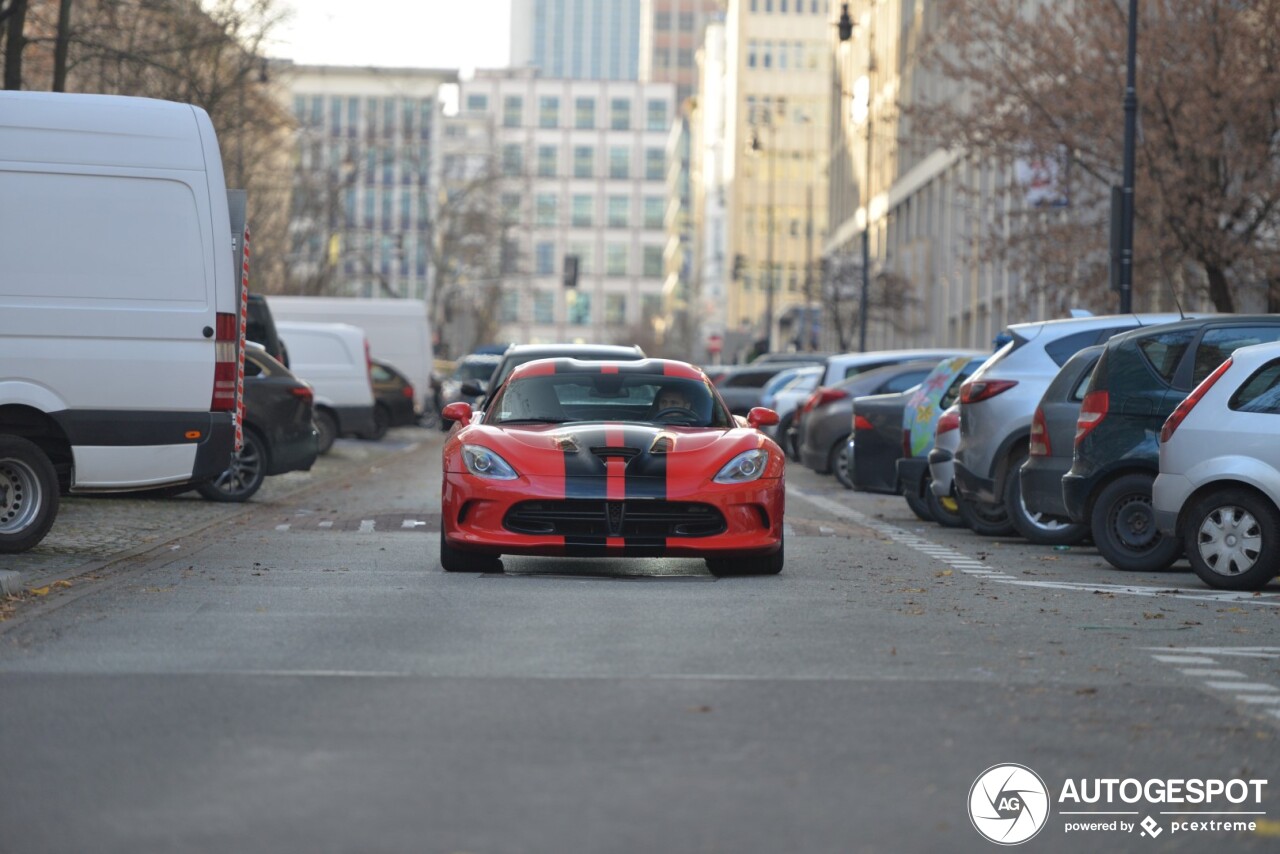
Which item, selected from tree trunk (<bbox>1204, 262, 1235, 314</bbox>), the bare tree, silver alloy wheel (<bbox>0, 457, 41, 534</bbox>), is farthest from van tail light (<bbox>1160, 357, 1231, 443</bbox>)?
tree trunk (<bbox>1204, 262, 1235, 314</bbox>)

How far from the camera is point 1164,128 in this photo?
32.4 m

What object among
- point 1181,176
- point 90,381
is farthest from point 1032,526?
point 1181,176

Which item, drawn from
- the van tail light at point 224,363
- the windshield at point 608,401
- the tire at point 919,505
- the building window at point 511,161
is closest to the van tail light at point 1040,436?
the windshield at point 608,401

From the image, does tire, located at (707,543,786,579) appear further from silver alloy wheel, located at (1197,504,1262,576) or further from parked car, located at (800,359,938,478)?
parked car, located at (800,359,938,478)

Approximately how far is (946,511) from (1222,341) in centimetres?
502

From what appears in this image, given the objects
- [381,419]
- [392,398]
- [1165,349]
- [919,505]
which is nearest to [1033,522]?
[1165,349]

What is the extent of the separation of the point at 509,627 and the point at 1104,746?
11.7 ft

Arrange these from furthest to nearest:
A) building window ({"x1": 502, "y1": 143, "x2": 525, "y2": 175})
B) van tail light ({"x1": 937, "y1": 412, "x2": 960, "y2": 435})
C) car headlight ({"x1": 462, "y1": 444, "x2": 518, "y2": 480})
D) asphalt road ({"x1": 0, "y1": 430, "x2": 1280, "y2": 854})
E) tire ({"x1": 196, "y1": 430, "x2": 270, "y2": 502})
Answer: building window ({"x1": 502, "y1": 143, "x2": 525, "y2": 175})
tire ({"x1": 196, "y1": 430, "x2": 270, "y2": 502})
van tail light ({"x1": 937, "y1": 412, "x2": 960, "y2": 435})
car headlight ({"x1": 462, "y1": 444, "x2": 518, "y2": 480})
asphalt road ({"x1": 0, "y1": 430, "x2": 1280, "y2": 854})

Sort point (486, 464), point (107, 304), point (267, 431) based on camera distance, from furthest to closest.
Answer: point (267, 431)
point (107, 304)
point (486, 464)

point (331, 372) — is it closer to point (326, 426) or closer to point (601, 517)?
point (326, 426)

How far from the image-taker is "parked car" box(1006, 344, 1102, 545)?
1574cm

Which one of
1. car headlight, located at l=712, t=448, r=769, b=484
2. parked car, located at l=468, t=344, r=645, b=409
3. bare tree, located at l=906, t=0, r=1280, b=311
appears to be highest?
bare tree, located at l=906, t=0, r=1280, b=311

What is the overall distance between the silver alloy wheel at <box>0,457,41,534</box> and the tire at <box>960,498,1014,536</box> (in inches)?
302

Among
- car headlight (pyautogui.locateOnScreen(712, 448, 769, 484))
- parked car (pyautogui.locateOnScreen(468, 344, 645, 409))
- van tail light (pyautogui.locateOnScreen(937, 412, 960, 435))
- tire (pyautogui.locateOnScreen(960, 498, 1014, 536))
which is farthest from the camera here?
parked car (pyautogui.locateOnScreen(468, 344, 645, 409))
